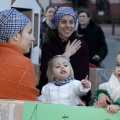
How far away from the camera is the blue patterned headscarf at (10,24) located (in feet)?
11.4

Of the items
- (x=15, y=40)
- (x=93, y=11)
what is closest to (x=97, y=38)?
(x=15, y=40)

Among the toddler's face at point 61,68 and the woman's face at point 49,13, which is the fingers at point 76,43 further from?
the woman's face at point 49,13

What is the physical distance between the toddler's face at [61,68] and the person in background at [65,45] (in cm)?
42

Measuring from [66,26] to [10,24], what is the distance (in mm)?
1507

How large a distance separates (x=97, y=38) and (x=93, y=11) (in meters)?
37.9

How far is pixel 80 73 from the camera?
480cm

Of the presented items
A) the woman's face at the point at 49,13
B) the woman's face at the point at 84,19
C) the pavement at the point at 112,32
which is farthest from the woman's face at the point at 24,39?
the pavement at the point at 112,32

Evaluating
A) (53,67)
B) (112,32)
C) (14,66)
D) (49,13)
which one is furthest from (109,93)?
(112,32)

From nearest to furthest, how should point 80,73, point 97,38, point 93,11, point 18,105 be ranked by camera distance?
point 18,105 < point 80,73 < point 97,38 < point 93,11

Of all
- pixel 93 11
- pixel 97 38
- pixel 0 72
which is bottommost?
pixel 93 11

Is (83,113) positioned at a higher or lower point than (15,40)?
lower

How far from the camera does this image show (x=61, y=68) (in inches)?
169

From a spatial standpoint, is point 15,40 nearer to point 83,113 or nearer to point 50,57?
point 83,113

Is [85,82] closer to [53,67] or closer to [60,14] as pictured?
[53,67]
